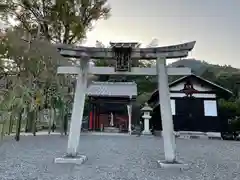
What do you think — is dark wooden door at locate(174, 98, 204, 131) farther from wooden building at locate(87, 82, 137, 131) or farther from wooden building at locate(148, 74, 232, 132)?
wooden building at locate(87, 82, 137, 131)

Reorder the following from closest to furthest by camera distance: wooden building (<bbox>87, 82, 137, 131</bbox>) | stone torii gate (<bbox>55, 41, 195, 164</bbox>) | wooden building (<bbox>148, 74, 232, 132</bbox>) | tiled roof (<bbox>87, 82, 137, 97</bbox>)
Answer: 1. stone torii gate (<bbox>55, 41, 195, 164</bbox>)
2. wooden building (<bbox>148, 74, 232, 132</bbox>)
3. tiled roof (<bbox>87, 82, 137, 97</bbox>)
4. wooden building (<bbox>87, 82, 137, 131</bbox>)

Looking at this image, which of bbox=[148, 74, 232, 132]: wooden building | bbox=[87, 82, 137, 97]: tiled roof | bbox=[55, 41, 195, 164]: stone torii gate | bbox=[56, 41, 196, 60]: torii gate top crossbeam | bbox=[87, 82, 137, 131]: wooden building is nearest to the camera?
bbox=[55, 41, 195, 164]: stone torii gate

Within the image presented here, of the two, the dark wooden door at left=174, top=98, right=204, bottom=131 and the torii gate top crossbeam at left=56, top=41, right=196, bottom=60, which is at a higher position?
the torii gate top crossbeam at left=56, top=41, right=196, bottom=60

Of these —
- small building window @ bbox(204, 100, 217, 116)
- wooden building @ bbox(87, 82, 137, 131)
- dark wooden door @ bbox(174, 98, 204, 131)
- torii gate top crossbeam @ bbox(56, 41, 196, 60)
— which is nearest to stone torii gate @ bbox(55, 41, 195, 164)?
torii gate top crossbeam @ bbox(56, 41, 196, 60)

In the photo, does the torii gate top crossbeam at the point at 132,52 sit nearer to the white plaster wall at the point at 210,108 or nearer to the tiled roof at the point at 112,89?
the tiled roof at the point at 112,89

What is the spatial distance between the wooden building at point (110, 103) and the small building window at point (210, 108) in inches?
168

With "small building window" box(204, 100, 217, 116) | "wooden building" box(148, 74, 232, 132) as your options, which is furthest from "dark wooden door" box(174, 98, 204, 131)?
"small building window" box(204, 100, 217, 116)

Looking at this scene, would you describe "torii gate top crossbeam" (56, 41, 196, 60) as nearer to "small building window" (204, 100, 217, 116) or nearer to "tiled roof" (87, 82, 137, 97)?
"tiled roof" (87, 82, 137, 97)

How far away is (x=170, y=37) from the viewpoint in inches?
482

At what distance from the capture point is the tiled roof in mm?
13156

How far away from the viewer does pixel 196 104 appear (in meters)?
12.7

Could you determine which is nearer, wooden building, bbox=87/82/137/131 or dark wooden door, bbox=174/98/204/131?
dark wooden door, bbox=174/98/204/131

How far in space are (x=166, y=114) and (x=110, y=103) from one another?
10294 millimetres

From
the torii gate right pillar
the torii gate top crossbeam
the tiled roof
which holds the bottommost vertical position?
the torii gate right pillar
